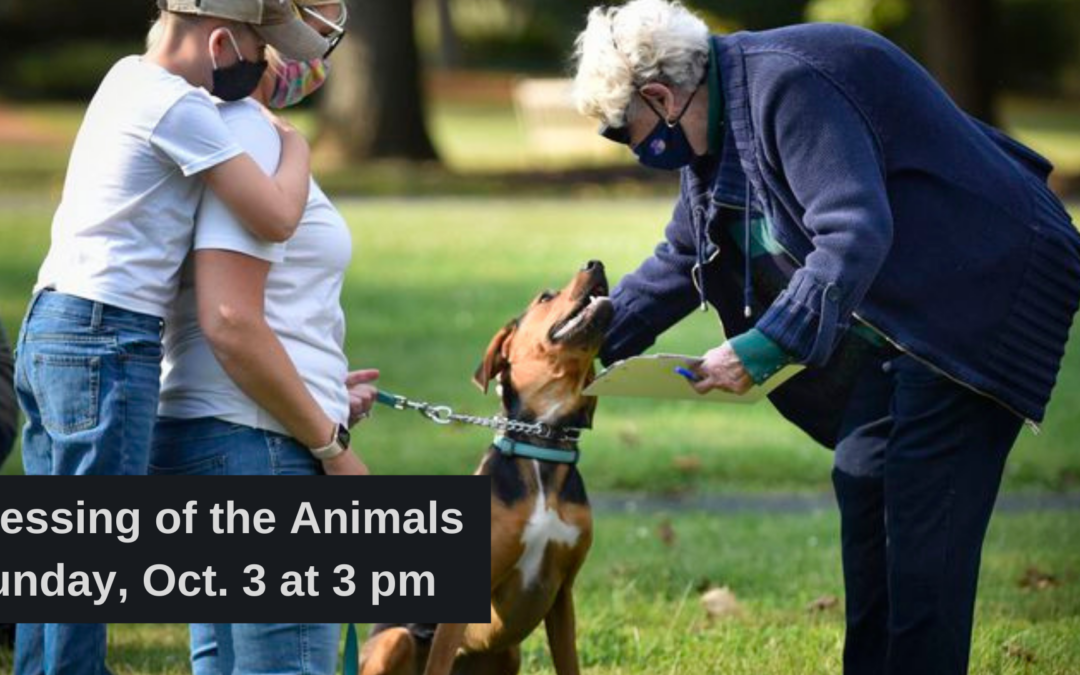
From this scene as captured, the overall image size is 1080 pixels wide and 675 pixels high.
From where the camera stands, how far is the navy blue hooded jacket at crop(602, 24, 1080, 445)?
15.3 ft

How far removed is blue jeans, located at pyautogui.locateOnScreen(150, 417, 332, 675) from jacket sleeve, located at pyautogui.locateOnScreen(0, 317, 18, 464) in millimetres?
2107

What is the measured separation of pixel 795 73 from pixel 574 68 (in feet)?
2.37

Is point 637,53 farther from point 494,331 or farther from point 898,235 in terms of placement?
point 494,331

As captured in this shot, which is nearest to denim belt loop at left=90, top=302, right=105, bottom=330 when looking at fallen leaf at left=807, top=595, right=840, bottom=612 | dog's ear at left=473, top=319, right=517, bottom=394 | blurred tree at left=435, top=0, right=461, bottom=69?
dog's ear at left=473, top=319, right=517, bottom=394

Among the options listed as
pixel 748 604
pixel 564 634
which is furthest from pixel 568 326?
pixel 748 604

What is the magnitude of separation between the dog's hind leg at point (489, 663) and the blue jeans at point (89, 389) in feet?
5.75

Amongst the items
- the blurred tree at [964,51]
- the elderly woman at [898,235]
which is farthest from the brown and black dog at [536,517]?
the blurred tree at [964,51]

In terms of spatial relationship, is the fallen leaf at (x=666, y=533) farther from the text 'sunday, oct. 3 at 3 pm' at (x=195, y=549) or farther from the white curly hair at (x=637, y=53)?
the text 'sunday, oct. 3 at 3 pm' at (x=195, y=549)

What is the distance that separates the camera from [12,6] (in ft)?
157

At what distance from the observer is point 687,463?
10094mm

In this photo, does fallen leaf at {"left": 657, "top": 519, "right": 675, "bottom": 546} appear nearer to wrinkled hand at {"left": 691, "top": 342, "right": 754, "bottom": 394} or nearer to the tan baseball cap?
wrinkled hand at {"left": 691, "top": 342, "right": 754, "bottom": 394}

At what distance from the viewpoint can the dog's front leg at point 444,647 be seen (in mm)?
5578

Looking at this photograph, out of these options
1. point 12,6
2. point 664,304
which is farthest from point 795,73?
point 12,6

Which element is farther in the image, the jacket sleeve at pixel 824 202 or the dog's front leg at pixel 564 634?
the dog's front leg at pixel 564 634
